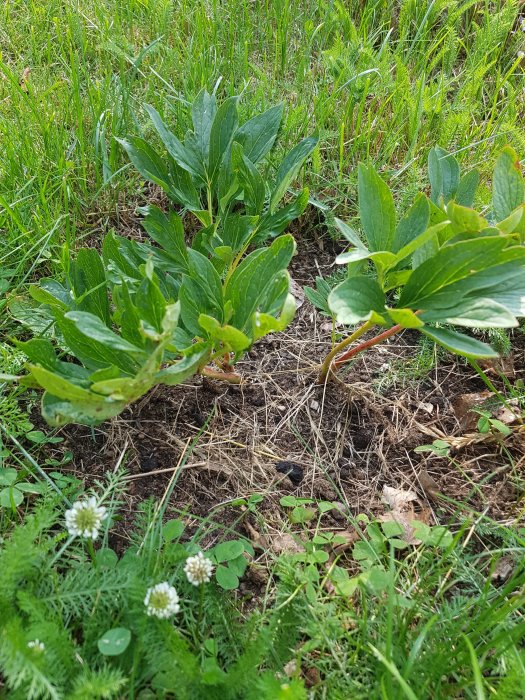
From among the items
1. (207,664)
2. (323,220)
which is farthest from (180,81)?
(207,664)

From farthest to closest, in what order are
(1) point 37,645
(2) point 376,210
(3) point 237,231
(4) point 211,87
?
(4) point 211,87 → (3) point 237,231 → (2) point 376,210 → (1) point 37,645

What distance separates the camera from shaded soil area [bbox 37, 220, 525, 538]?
1.54m

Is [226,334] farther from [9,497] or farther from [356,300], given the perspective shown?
[9,497]

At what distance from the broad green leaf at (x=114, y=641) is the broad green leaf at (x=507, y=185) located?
131cm

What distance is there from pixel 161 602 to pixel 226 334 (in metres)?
0.53

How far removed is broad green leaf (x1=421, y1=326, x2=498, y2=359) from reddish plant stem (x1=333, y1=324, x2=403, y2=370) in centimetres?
10

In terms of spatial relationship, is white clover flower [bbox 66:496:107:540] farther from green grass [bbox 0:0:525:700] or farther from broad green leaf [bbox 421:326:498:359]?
broad green leaf [bbox 421:326:498:359]

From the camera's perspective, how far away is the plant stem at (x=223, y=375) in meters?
1.58

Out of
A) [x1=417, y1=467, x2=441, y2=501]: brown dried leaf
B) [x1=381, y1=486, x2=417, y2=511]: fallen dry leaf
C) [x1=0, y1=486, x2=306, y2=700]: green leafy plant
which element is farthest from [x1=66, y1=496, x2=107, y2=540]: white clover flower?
[x1=417, y1=467, x2=441, y2=501]: brown dried leaf

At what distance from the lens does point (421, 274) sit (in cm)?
137

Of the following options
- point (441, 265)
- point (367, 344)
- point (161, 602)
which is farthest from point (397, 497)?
point (161, 602)

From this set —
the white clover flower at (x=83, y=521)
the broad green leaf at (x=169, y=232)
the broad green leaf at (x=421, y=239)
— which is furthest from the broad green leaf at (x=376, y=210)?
the white clover flower at (x=83, y=521)

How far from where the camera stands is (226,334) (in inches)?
49.4

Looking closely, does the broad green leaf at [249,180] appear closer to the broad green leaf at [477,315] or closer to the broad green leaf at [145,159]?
the broad green leaf at [145,159]
